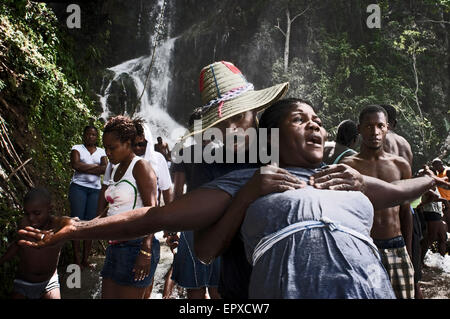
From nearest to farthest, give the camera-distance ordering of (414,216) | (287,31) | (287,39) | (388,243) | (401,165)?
1. (388,243)
2. (401,165)
3. (414,216)
4. (287,39)
5. (287,31)

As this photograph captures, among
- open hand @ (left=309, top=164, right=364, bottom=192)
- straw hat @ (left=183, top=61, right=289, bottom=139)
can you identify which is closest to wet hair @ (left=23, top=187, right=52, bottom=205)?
straw hat @ (left=183, top=61, right=289, bottom=139)

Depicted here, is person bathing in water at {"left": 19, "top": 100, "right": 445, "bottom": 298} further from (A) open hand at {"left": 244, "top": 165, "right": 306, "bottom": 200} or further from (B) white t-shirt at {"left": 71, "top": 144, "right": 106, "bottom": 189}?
(B) white t-shirt at {"left": 71, "top": 144, "right": 106, "bottom": 189}

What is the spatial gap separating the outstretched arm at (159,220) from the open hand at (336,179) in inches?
12.1

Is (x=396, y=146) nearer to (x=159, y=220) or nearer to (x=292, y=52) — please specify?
(x=159, y=220)

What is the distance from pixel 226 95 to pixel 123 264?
122 centimetres

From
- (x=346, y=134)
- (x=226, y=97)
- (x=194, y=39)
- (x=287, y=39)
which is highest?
(x=194, y=39)

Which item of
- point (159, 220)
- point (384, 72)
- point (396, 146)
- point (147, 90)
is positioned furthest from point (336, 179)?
point (147, 90)

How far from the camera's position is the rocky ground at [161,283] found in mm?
4430

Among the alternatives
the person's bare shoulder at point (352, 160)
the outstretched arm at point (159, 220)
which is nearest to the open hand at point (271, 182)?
the outstretched arm at point (159, 220)

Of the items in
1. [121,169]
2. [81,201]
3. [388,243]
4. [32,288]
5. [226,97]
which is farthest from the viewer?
[81,201]

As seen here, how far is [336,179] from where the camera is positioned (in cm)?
148

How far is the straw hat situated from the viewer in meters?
2.05
